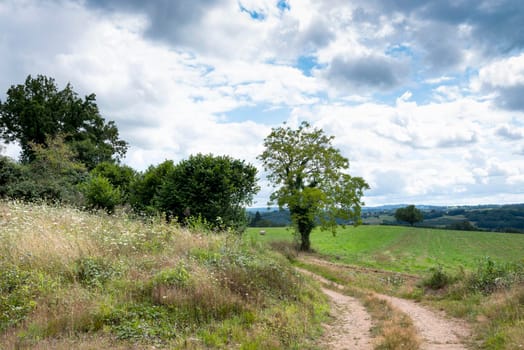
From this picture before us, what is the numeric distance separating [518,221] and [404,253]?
170 ft

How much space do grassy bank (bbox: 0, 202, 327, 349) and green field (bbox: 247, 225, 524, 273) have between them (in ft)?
61.8

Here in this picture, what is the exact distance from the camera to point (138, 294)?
7.53 m

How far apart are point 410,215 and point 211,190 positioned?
264 ft

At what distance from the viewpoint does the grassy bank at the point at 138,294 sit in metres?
6.27

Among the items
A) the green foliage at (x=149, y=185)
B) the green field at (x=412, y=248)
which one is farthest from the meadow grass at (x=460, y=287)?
the green foliage at (x=149, y=185)

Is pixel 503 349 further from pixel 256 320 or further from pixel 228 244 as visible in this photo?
pixel 228 244

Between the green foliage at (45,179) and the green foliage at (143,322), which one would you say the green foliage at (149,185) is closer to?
the green foliage at (45,179)

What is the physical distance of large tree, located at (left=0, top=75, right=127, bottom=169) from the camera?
46.4 meters

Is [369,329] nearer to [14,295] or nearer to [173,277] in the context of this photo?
[173,277]

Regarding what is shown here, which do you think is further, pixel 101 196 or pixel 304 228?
pixel 304 228

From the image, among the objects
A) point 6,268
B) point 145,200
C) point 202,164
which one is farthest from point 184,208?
point 6,268

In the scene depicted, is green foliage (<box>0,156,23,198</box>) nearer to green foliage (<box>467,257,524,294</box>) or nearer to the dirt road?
the dirt road

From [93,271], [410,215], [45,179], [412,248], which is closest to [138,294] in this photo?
[93,271]

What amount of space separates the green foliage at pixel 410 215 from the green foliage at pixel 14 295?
90.7m
